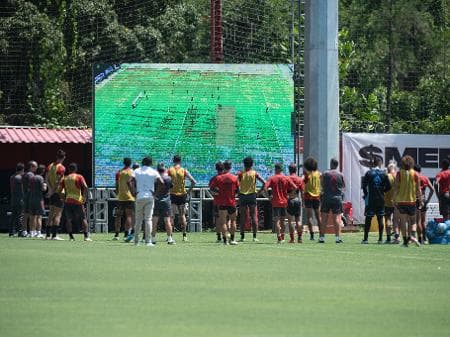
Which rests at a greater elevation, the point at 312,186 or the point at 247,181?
the point at 247,181

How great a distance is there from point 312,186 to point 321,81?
24.0 feet

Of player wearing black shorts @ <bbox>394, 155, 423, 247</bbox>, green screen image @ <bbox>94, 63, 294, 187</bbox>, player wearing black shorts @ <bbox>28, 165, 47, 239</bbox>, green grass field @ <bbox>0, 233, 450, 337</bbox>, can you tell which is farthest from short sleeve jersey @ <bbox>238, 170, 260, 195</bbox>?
green screen image @ <bbox>94, 63, 294, 187</bbox>

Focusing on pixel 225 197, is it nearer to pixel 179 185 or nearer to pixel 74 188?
pixel 179 185

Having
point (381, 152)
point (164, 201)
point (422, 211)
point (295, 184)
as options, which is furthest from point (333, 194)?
point (381, 152)

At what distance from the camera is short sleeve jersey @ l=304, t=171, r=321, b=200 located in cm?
3200

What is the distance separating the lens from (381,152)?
4216 centimetres

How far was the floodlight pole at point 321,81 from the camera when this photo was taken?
126 feet

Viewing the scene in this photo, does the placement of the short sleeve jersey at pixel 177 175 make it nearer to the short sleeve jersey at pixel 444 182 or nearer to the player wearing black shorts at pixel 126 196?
the player wearing black shorts at pixel 126 196

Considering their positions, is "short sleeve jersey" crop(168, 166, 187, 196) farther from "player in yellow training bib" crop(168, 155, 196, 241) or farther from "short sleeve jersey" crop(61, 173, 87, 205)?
"short sleeve jersey" crop(61, 173, 87, 205)

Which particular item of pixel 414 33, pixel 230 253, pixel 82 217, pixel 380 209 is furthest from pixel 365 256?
pixel 414 33

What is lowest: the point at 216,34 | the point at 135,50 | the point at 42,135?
the point at 42,135

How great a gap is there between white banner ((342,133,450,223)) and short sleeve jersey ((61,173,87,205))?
450 inches

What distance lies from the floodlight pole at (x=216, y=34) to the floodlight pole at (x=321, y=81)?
Answer: 7732 millimetres

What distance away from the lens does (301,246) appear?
29.8 metres
